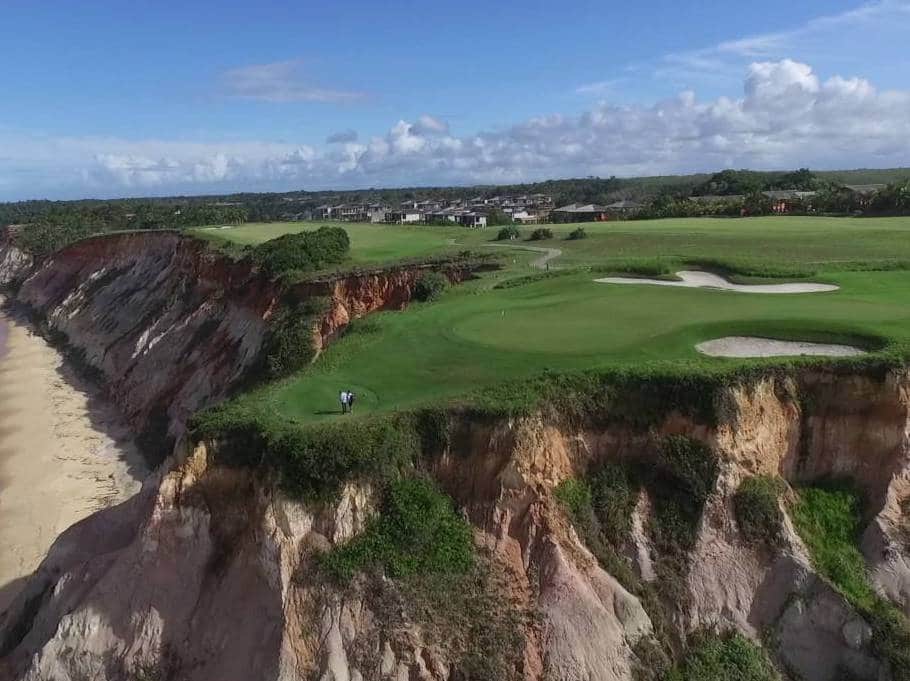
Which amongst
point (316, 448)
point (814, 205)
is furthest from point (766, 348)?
point (814, 205)

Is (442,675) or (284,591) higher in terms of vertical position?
(284,591)

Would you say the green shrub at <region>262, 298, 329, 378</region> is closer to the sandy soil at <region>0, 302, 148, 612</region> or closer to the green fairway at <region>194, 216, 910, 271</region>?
the green fairway at <region>194, 216, 910, 271</region>

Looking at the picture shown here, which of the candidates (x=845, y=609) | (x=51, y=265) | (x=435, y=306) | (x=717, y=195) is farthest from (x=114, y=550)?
(x=717, y=195)

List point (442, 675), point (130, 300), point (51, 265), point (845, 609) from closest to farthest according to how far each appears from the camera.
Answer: point (442, 675) → point (845, 609) → point (130, 300) → point (51, 265)

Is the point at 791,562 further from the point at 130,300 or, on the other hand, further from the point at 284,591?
the point at 130,300

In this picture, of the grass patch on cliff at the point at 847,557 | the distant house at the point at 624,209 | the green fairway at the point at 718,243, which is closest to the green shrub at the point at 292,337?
the green fairway at the point at 718,243

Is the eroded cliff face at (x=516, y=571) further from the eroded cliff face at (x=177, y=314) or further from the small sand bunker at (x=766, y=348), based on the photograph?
the eroded cliff face at (x=177, y=314)

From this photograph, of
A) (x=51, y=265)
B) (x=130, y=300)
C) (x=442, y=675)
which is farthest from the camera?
(x=51, y=265)

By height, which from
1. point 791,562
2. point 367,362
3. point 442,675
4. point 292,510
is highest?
point 367,362
